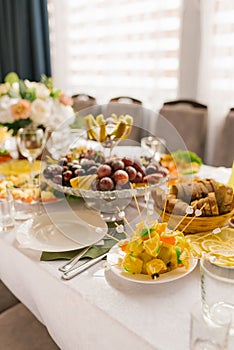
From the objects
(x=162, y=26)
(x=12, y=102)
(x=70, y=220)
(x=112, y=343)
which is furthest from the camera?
(x=162, y=26)

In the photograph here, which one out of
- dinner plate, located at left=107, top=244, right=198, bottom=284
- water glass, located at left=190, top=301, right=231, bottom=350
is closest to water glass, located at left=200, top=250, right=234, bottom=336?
water glass, located at left=190, top=301, right=231, bottom=350

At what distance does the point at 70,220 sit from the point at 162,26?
222 cm

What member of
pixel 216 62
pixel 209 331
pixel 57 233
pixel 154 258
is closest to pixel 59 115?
pixel 57 233

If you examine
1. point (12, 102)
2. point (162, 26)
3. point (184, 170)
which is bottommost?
point (184, 170)

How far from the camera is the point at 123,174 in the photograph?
3.35 ft

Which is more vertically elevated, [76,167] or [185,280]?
[76,167]

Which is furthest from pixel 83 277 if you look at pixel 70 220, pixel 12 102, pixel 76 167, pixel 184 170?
pixel 12 102

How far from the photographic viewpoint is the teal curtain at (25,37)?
12.3 ft

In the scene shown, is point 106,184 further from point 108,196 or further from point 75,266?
point 75,266

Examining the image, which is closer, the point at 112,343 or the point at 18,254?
the point at 112,343

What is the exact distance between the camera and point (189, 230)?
96cm

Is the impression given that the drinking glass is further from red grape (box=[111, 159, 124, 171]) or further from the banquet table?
the banquet table

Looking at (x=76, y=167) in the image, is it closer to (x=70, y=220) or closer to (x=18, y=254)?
(x=70, y=220)

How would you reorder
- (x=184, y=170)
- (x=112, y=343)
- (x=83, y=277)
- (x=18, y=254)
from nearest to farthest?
(x=112, y=343) → (x=83, y=277) → (x=18, y=254) → (x=184, y=170)
